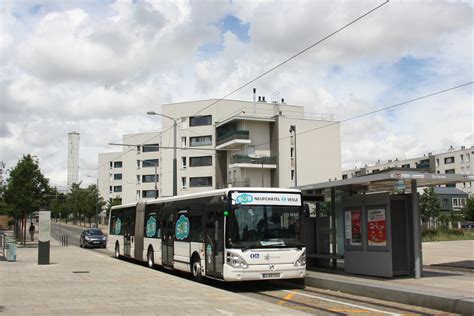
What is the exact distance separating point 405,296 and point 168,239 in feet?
32.9

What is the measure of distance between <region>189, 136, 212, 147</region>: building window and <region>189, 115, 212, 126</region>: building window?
1.82 m

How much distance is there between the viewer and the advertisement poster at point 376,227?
50.5 feet

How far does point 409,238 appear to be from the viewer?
621 inches

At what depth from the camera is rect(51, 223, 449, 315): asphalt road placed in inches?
441

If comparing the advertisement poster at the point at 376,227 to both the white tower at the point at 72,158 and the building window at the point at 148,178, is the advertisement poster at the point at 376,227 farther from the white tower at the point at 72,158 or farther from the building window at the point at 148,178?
the white tower at the point at 72,158

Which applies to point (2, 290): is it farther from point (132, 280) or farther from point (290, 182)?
point (290, 182)

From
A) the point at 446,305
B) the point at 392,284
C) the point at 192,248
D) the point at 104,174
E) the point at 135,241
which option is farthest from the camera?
the point at 104,174

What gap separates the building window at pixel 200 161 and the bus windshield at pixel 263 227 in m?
53.9

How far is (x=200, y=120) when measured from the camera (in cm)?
7038

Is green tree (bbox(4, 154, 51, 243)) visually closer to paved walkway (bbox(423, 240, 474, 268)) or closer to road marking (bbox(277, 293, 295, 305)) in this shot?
paved walkway (bbox(423, 240, 474, 268))

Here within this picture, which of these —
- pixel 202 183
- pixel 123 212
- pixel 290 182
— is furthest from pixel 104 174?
pixel 123 212

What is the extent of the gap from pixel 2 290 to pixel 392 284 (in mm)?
9596

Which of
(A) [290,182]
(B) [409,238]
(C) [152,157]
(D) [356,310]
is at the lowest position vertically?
(D) [356,310]

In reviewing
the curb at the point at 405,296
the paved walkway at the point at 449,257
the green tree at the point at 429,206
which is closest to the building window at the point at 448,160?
the green tree at the point at 429,206
